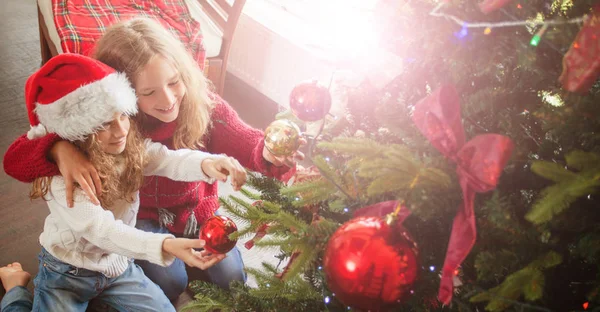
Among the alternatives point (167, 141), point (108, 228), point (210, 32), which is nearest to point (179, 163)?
point (167, 141)

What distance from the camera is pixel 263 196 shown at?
877 millimetres

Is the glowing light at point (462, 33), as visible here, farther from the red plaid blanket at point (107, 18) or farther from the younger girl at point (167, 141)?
the red plaid blanket at point (107, 18)

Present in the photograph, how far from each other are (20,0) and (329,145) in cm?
350

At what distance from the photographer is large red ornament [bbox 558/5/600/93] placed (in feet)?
1.78

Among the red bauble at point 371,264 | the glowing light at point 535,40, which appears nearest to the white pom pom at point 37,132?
the red bauble at point 371,264

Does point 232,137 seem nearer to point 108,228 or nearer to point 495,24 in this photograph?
point 108,228

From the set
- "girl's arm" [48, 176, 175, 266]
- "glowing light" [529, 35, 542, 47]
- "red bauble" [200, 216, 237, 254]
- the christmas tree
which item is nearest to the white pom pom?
"girl's arm" [48, 176, 175, 266]

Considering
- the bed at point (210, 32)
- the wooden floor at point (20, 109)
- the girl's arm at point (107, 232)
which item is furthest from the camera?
the bed at point (210, 32)

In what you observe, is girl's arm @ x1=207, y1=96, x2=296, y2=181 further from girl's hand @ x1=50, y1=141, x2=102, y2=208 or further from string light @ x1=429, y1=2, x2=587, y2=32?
string light @ x1=429, y1=2, x2=587, y2=32

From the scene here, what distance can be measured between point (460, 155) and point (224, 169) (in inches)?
25.9

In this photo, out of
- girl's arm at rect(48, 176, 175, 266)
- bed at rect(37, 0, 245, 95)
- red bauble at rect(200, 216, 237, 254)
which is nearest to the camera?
red bauble at rect(200, 216, 237, 254)

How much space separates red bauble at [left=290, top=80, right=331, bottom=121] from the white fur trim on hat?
0.38m

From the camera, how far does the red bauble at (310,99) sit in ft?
2.98

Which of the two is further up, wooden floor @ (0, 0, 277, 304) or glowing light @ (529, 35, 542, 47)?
glowing light @ (529, 35, 542, 47)
